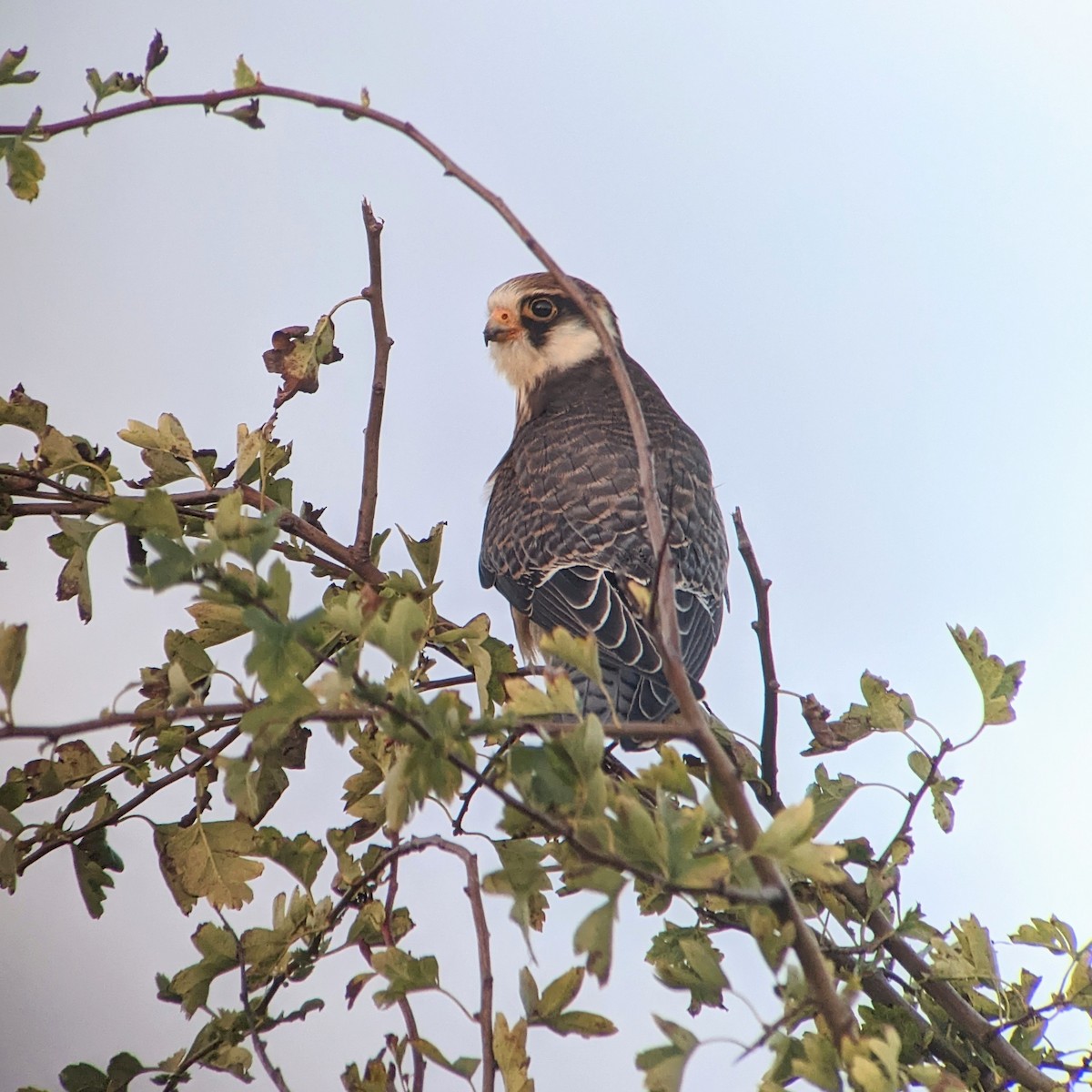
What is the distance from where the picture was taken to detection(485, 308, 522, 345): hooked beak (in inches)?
125

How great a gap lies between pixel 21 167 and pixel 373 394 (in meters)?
0.44

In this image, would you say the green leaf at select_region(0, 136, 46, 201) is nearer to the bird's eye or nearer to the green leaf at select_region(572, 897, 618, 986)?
the green leaf at select_region(572, 897, 618, 986)

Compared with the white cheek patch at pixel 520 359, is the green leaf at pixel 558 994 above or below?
below

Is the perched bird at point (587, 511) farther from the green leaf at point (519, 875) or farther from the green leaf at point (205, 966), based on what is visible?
the green leaf at point (519, 875)

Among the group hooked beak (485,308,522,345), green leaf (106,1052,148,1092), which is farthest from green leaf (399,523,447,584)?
hooked beak (485,308,522,345)

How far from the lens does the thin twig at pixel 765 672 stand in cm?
109

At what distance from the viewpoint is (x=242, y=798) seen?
1.12 meters

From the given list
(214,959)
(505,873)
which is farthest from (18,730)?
(214,959)

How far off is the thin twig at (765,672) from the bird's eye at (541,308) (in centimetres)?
208

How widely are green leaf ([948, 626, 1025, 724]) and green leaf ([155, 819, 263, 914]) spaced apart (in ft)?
2.36

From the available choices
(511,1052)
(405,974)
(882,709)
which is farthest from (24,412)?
(882,709)

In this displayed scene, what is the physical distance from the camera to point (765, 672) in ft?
3.76

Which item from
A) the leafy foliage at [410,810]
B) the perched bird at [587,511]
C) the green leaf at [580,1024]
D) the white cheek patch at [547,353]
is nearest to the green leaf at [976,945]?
the leafy foliage at [410,810]

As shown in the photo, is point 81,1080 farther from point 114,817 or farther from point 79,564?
point 79,564
